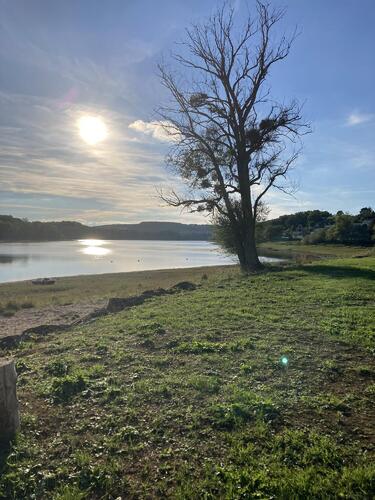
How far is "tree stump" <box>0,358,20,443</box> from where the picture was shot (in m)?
4.24

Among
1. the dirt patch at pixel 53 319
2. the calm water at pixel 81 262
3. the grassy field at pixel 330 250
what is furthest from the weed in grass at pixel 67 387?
the grassy field at pixel 330 250

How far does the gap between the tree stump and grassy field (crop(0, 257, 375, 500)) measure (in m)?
0.17

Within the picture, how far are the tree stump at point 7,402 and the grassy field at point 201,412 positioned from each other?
0.54ft

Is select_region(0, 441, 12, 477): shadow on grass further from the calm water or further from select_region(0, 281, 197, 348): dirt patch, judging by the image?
the calm water

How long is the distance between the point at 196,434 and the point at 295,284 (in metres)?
10.4

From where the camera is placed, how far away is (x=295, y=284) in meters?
14.1

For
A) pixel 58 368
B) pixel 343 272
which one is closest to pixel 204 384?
pixel 58 368

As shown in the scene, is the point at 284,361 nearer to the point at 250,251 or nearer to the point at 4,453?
the point at 4,453

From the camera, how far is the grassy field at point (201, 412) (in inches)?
143

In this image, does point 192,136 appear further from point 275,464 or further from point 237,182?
point 275,464

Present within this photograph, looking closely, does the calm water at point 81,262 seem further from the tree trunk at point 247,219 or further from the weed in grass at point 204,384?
the weed in grass at point 204,384

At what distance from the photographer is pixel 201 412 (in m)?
4.81

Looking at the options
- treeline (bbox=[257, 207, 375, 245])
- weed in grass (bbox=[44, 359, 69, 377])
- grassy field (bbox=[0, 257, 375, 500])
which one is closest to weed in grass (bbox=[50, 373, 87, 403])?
grassy field (bbox=[0, 257, 375, 500])

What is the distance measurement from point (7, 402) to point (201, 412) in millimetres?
2158
